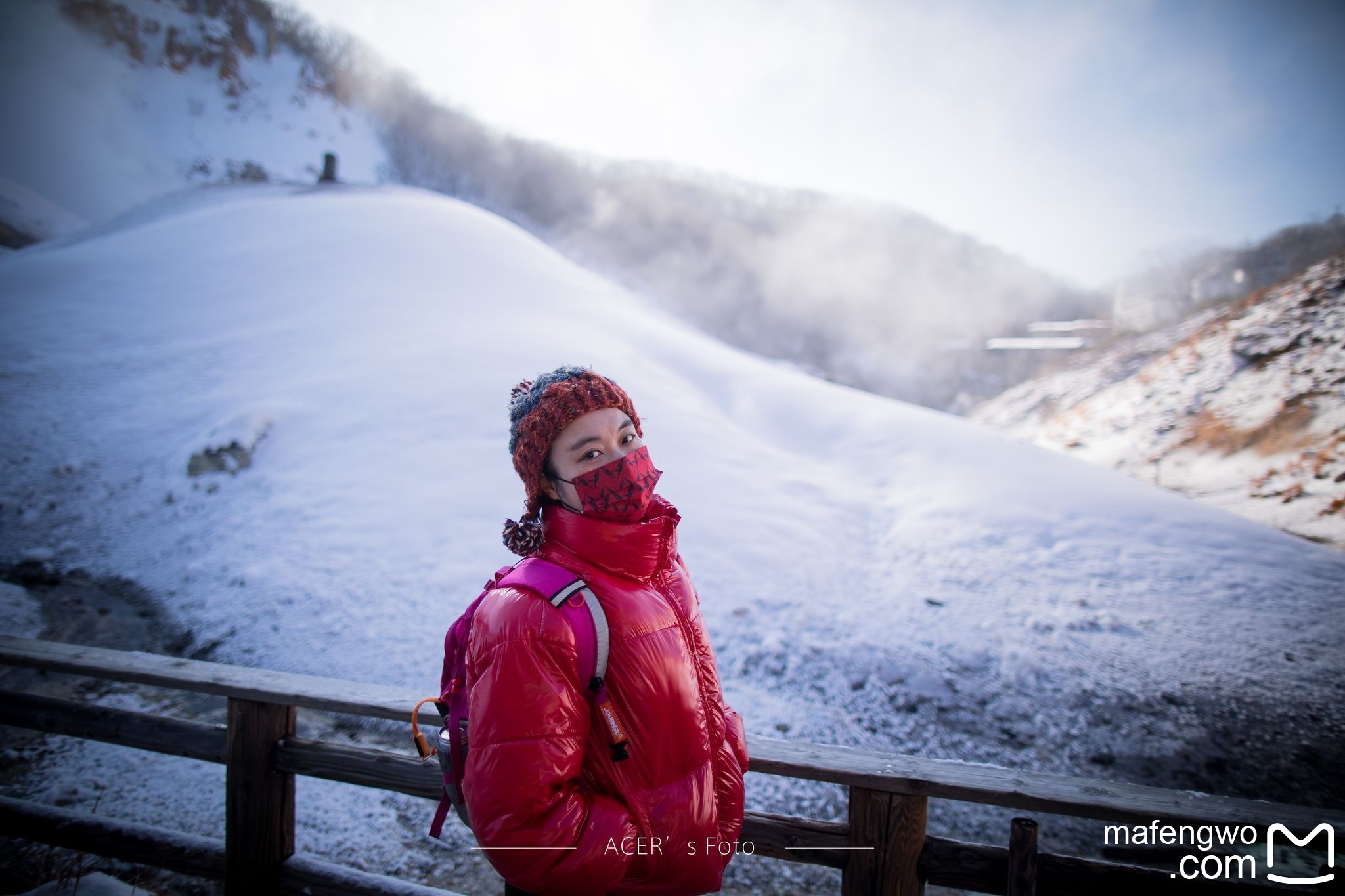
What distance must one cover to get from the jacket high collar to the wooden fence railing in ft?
3.02

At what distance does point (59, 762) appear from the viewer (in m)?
3.35

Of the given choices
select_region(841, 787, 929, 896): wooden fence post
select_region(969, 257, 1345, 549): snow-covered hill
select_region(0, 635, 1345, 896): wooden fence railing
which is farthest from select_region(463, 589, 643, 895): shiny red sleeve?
select_region(969, 257, 1345, 549): snow-covered hill

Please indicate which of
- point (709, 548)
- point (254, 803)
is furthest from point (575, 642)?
point (709, 548)

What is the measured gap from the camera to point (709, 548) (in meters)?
5.27

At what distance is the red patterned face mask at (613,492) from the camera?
4.43ft

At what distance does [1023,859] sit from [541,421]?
6.16ft

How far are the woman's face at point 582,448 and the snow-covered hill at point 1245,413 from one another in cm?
799

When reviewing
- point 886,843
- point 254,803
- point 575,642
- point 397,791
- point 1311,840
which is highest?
point 575,642

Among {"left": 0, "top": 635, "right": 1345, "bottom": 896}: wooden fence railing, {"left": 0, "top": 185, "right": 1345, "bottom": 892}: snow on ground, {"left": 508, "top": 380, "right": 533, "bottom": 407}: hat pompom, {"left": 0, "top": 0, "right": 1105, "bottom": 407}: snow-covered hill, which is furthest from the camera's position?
{"left": 0, "top": 0, "right": 1105, "bottom": 407}: snow-covered hill

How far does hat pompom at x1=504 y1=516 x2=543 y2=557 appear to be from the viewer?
1332 mm

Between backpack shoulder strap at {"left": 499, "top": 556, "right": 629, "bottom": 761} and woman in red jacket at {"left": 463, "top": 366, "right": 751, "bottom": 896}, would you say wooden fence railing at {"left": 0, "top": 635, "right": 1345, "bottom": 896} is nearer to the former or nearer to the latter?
woman in red jacket at {"left": 463, "top": 366, "right": 751, "bottom": 896}

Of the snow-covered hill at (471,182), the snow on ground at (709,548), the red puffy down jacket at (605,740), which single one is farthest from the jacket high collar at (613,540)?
the snow-covered hill at (471,182)

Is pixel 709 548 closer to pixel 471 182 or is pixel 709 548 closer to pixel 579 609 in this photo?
pixel 579 609

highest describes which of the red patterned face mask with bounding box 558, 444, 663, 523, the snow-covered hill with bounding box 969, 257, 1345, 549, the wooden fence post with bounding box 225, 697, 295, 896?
the snow-covered hill with bounding box 969, 257, 1345, 549
